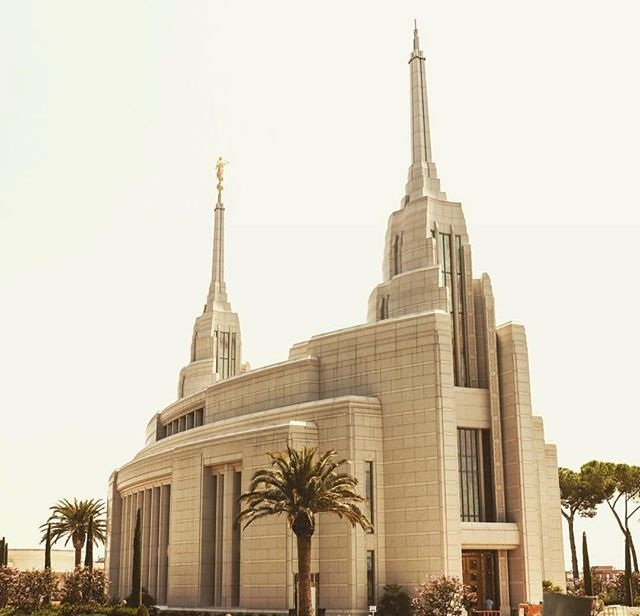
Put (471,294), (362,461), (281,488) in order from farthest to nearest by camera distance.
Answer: (471,294) < (362,461) < (281,488)

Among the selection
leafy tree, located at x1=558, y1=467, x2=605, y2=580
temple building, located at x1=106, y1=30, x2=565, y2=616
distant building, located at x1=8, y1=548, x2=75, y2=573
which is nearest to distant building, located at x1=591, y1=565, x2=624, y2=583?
leafy tree, located at x1=558, y1=467, x2=605, y2=580

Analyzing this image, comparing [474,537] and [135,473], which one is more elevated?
[135,473]

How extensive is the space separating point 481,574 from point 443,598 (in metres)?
8.62

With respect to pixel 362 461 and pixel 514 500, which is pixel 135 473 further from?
pixel 514 500

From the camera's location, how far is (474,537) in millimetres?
52562

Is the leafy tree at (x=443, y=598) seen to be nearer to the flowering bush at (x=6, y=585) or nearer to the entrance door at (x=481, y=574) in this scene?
the entrance door at (x=481, y=574)

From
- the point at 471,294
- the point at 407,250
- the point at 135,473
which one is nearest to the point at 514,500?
the point at 471,294

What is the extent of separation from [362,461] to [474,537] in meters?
8.08

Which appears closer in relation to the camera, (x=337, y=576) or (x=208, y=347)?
(x=337, y=576)

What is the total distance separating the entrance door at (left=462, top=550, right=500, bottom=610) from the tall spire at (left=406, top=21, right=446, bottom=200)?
25.5 metres

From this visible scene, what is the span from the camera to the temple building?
52.2m

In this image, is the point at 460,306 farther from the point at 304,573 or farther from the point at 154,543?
the point at 154,543

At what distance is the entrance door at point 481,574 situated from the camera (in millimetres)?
53875

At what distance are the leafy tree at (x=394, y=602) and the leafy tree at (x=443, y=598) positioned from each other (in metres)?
2.04
